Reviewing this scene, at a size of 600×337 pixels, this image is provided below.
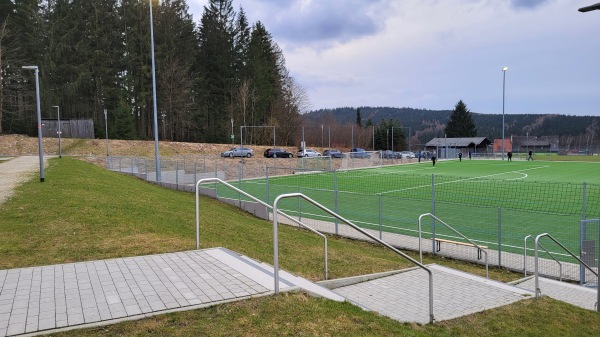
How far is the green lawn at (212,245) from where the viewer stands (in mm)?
4562

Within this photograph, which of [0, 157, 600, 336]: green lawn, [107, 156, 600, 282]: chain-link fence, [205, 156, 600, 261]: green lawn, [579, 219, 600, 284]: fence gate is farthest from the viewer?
[205, 156, 600, 261]: green lawn

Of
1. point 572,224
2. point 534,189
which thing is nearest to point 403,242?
point 572,224

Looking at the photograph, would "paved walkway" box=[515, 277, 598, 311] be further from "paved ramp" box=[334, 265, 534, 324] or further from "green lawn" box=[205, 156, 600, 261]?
"green lawn" box=[205, 156, 600, 261]

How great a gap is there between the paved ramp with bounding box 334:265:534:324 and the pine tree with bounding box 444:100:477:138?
4122 inches

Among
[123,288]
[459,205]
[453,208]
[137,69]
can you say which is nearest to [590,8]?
[123,288]

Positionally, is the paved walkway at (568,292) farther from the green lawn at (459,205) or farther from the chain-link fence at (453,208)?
the green lawn at (459,205)

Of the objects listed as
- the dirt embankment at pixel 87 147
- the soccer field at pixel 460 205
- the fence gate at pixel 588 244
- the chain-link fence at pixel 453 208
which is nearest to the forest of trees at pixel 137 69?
the dirt embankment at pixel 87 147

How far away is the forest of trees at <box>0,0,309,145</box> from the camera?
55.0 metres

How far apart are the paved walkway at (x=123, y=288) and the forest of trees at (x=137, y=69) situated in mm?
52421

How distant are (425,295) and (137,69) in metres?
60.8

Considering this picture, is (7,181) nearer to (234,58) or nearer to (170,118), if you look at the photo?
(170,118)

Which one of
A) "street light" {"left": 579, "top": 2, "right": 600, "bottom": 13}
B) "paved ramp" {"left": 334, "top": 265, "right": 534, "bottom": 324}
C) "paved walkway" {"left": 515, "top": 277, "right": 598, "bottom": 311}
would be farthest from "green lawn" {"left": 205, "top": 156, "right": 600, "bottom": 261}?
"street light" {"left": 579, "top": 2, "right": 600, "bottom": 13}

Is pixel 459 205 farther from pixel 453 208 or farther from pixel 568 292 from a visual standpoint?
pixel 568 292

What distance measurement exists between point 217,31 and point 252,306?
72174 mm
